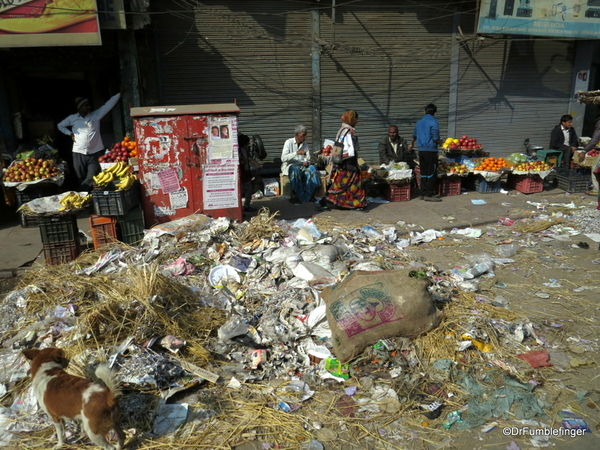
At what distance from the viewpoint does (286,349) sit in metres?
4.62

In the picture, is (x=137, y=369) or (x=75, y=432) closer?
(x=75, y=432)

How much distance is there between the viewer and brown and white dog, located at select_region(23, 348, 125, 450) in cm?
313

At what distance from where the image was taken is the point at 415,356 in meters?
4.49

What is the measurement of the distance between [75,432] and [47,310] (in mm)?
1797

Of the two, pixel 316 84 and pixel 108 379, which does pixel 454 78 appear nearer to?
pixel 316 84

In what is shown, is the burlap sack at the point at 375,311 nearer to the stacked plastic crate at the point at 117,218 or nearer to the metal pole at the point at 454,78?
the stacked plastic crate at the point at 117,218

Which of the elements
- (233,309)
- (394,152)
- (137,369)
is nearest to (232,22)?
(394,152)

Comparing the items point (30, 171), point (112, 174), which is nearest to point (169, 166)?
point (112, 174)

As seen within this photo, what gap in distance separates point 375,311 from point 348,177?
16.1 feet

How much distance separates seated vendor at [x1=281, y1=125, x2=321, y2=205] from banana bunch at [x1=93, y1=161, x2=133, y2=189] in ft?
11.4

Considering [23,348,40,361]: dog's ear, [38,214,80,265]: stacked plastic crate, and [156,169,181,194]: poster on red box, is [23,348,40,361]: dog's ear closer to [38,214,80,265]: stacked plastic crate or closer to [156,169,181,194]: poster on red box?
[38,214,80,265]: stacked plastic crate

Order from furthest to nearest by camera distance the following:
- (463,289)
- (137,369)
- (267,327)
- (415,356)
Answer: (463,289)
(267,327)
(415,356)
(137,369)

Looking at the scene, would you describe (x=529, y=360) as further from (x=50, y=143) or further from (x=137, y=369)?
(x=50, y=143)

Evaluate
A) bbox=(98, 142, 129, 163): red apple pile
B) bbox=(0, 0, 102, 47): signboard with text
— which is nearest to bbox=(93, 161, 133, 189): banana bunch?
bbox=(98, 142, 129, 163): red apple pile
